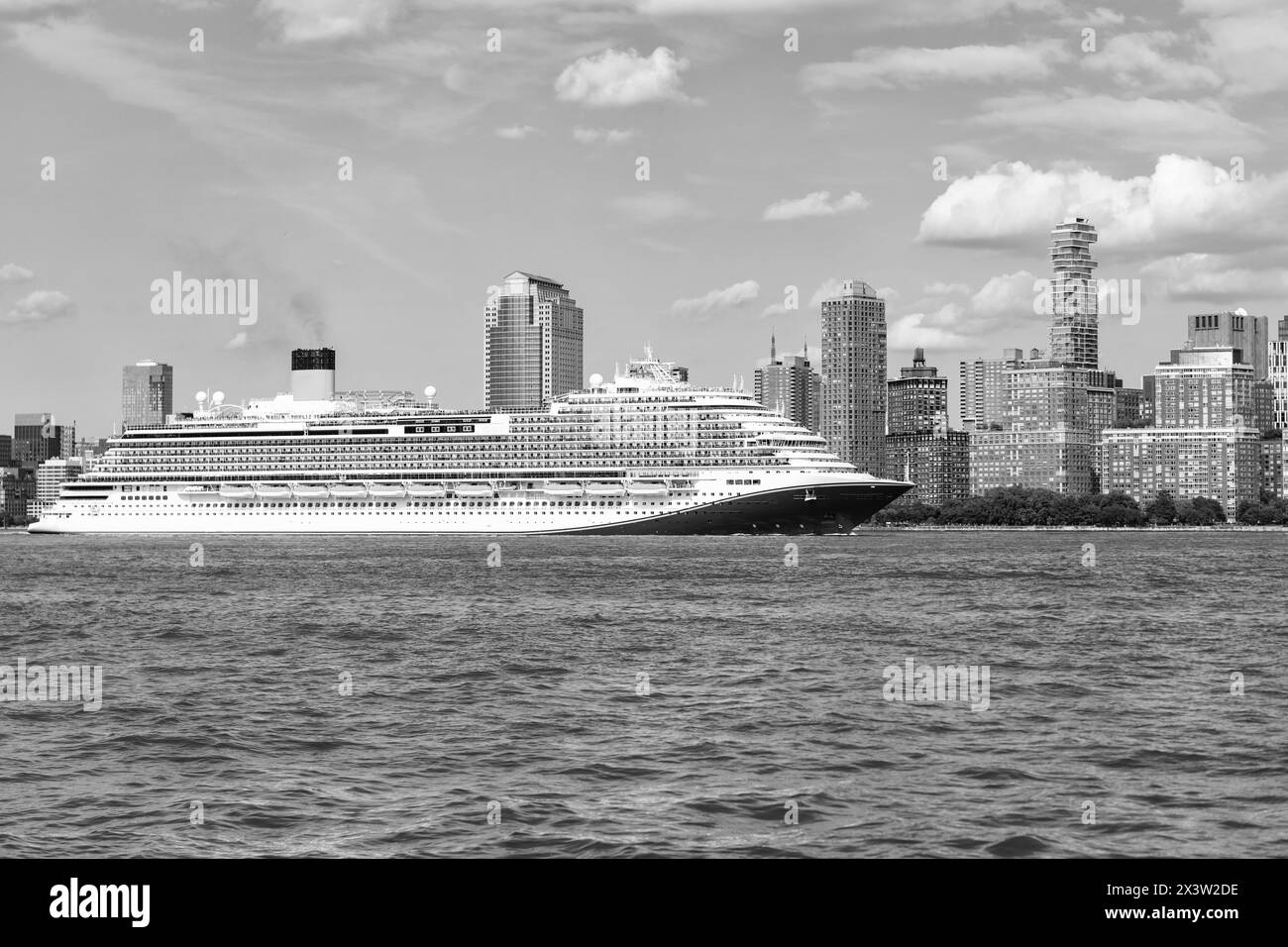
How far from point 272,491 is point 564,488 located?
98.4ft

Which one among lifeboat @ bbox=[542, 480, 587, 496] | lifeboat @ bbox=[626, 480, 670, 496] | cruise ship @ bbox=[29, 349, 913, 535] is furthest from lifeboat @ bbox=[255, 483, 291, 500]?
lifeboat @ bbox=[626, 480, 670, 496]

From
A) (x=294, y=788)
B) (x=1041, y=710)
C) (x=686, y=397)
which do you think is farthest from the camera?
(x=686, y=397)

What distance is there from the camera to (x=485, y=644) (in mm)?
36781

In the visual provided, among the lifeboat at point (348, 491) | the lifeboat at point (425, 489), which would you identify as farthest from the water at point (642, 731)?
the lifeboat at point (348, 491)

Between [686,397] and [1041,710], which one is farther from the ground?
[686,397]

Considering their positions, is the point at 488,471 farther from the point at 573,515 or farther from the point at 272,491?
the point at 272,491

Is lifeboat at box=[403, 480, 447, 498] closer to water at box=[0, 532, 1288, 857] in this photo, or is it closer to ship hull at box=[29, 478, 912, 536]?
ship hull at box=[29, 478, 912, 536]

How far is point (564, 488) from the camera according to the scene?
13250cm

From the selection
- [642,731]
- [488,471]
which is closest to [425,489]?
[488,471]

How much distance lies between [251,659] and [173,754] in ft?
40.1

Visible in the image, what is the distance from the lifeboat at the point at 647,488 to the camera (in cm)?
12775

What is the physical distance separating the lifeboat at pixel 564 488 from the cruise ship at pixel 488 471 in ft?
0.50
